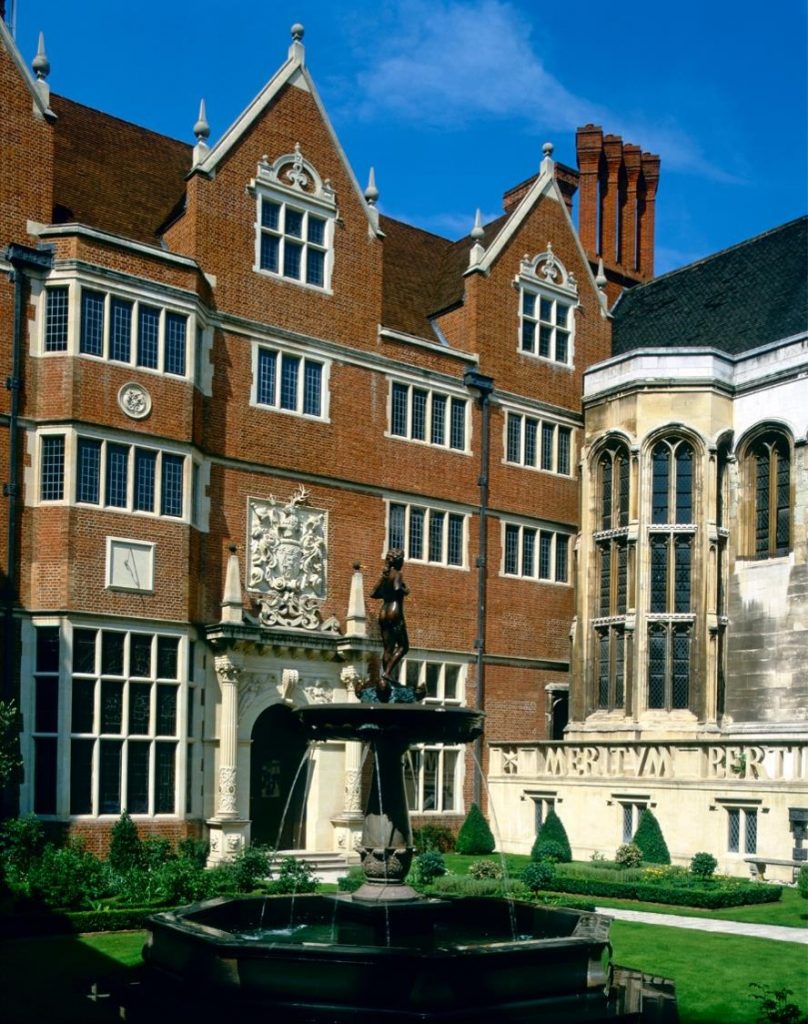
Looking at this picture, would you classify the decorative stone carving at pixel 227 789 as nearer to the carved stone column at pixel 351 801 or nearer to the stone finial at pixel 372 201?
the carved stone column at pixel 351 801

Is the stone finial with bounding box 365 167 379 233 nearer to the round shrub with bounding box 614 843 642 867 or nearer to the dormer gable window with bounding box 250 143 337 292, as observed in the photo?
the dormer gable window with bounding box 250 143 337 292

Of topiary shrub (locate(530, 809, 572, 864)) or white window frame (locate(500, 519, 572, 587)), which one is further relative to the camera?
white window frame (locate(500, 519, 572, 587))

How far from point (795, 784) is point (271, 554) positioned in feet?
40.0

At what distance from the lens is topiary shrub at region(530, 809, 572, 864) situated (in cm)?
2903

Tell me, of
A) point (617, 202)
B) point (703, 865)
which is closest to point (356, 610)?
point (703, 865)

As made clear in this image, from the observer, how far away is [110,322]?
2753 cm

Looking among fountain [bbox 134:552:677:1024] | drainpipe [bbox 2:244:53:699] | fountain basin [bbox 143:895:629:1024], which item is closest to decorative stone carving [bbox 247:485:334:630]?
drainpipe [bbox 2:244:53:699]

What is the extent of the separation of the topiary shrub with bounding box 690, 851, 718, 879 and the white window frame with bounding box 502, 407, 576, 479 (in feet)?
41.8

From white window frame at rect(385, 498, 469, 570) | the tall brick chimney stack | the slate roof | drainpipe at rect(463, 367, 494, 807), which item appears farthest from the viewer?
the tall brick chimney stack

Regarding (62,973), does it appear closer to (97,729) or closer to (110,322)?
(97,729)

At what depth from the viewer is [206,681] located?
95.0 feet

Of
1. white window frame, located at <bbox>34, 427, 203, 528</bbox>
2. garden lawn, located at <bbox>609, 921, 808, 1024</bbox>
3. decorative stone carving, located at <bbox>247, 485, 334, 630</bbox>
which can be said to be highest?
white window frame, located at <bbox>34, 427, 203, 528</bbox>

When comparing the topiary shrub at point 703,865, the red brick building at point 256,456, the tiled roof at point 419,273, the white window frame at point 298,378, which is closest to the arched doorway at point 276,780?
the red brick building at point 256,456

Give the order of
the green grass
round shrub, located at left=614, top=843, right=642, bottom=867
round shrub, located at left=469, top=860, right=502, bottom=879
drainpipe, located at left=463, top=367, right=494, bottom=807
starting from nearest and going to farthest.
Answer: the green grass → round shrub, located at left=469, top=860, right=502, bottom=879 → round shrub, located at left=614, top=843, right=642, bottom=867 → drainpipe, located at left=463, top=367, right=494, bottom=807
